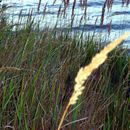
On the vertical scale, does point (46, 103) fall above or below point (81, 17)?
below

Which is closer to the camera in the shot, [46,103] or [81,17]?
[46,103]

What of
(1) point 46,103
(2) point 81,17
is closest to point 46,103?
(1) point 46,103

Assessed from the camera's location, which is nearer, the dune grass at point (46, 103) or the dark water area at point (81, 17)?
the dune grass at point (46, 103)

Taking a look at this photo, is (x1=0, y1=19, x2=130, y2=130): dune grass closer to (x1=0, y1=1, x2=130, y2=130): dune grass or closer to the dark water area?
(x1=0, y1=1, x2=130, y2=130): dune grass

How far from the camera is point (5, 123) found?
8.50ft

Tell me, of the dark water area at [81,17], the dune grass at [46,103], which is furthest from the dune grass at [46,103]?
the dark water area at [81,17]

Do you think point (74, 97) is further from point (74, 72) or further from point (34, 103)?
point (74, 72)

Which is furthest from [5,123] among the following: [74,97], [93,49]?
[93,49]

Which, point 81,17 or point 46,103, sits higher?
point 81,17

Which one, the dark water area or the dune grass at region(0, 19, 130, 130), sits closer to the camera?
the dune grass at region(0, 19, 130, 130)

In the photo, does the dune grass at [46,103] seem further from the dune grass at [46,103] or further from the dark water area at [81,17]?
the dark water area at [81,17]

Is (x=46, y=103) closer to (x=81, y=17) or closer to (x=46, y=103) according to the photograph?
(x=46, y=103)

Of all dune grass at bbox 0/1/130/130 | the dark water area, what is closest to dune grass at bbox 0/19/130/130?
dune grass at bbox 0/1/130/130

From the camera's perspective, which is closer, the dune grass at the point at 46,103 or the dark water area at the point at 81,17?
the dune grass at the point at 46,103
